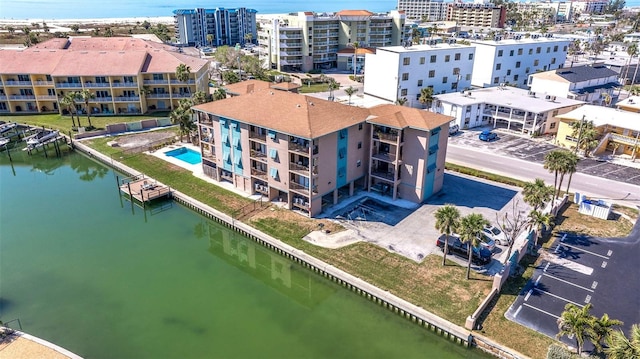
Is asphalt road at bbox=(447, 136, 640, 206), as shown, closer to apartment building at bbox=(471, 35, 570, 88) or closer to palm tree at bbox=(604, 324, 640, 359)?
palm tree at bbox=(604, 324, 640, 359)

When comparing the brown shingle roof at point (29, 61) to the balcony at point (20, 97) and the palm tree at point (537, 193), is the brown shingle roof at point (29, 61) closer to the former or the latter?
the balcony at point (20, 97)

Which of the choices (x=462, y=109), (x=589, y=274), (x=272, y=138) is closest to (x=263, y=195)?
(x=272, y=138)

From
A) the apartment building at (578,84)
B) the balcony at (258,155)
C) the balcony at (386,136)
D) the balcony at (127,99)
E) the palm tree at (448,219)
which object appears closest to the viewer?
the palm tree at (448,219)

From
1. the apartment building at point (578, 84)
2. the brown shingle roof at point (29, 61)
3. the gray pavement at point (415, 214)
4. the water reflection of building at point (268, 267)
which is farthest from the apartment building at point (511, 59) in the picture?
the brown shingle roof at point (29, 61)

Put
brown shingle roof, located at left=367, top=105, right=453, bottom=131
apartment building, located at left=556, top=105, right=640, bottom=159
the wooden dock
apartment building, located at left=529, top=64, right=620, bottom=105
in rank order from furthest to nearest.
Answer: apartment building, located at left=529, top=64, right=620, bottom=105 → apartment building, located at left=556, top=105, right=640, bottom=159 → the wooden dock → brown shingle roof, located at left=367, top=105, right=453, bottom=131

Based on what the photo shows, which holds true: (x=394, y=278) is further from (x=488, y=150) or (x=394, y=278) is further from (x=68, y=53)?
(x=68, y=53)

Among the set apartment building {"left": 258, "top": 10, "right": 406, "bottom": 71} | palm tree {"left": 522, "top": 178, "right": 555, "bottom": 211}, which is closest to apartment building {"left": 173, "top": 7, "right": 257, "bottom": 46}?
apartment building {"left": 258, "top": 10, "right": 406, "bottom": 71}
